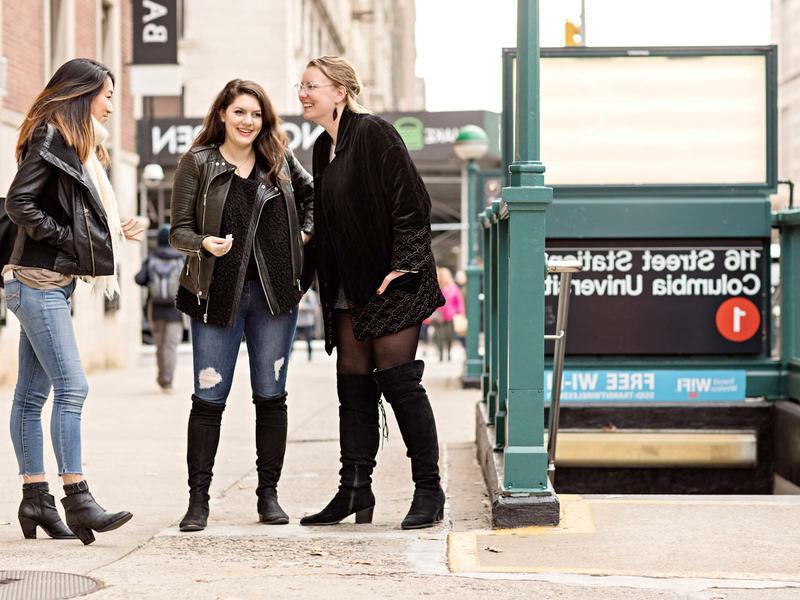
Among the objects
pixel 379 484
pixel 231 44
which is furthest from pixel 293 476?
pixel 231 44

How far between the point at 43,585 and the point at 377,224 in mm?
1922

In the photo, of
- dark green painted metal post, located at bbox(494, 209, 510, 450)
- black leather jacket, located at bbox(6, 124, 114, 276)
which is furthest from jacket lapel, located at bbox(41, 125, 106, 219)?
dark green painted metal post, located at bbox(494, 209, 510, 450)

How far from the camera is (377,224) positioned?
18.3 feet

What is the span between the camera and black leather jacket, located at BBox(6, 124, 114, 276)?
5328mm

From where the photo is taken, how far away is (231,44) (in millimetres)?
33062

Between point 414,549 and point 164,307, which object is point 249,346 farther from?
point 164,307

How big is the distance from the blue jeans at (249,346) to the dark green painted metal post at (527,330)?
984 millimetres

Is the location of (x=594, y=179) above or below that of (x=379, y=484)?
above

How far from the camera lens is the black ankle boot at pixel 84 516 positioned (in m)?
5.39

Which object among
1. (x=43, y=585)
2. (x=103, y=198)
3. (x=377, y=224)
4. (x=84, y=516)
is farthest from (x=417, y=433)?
(x=43, y=585)

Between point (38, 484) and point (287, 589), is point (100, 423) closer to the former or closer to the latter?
point (38, 484)

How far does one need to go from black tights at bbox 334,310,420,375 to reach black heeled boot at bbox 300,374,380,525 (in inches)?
2.0

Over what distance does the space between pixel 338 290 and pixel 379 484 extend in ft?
6.20

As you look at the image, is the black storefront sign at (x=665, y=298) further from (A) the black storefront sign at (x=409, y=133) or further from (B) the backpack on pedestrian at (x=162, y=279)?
(A) the black storefront sign at (x=409, y=133)
